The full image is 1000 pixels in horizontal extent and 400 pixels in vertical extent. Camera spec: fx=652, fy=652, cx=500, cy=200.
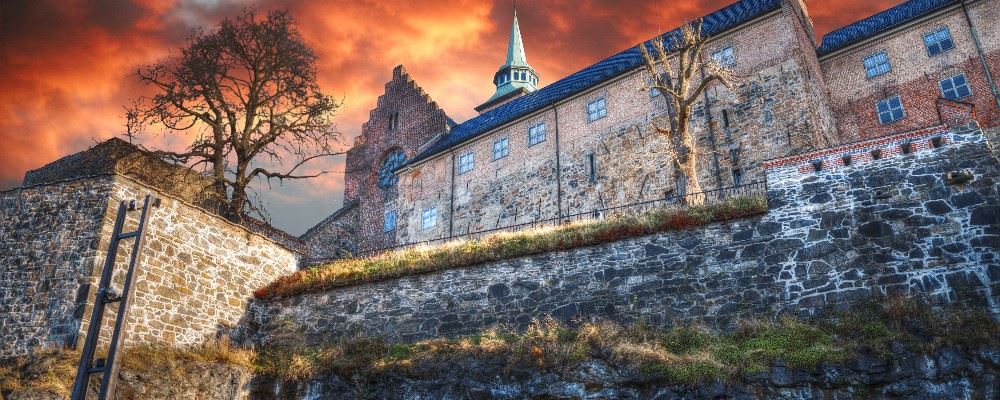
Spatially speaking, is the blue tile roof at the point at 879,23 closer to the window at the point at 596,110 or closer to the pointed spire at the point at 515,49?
the window at the point at 596,110

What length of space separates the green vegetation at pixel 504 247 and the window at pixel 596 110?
11848mm

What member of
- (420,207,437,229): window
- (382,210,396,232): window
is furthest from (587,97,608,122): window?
(382,210,396,232): window

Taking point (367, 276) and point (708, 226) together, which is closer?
point (708, 226)

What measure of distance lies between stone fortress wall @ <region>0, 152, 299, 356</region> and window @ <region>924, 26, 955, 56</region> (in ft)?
85.5

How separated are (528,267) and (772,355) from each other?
6323 mm

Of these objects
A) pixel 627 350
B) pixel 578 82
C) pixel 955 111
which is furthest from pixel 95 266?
pixel 955 111

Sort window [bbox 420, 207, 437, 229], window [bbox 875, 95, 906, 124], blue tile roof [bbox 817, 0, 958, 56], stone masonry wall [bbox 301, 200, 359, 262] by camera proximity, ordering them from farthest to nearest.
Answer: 1. stone masonry wall [bbox 301, 200, 359, 262]
2. window [bbox 420, 207, 437, 229]
3. blue tile roof [bbox 817, 0, 958, 56]
4. window [bbox 875, 95, 906, 124]

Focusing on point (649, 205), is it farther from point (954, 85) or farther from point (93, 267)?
point (93, 267)

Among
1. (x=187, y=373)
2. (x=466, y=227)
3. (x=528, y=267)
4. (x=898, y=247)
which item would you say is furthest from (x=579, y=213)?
(x=187, y=373)

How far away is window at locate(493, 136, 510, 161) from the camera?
1257 inches

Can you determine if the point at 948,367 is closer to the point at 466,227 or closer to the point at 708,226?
the point at 708,226

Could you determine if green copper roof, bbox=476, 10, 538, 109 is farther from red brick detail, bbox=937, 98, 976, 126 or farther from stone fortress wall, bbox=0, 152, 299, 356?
stone fortress wall, bbox=0, 152, 299, 356

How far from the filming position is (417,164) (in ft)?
119

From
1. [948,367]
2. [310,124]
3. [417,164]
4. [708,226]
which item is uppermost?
[417,164]
